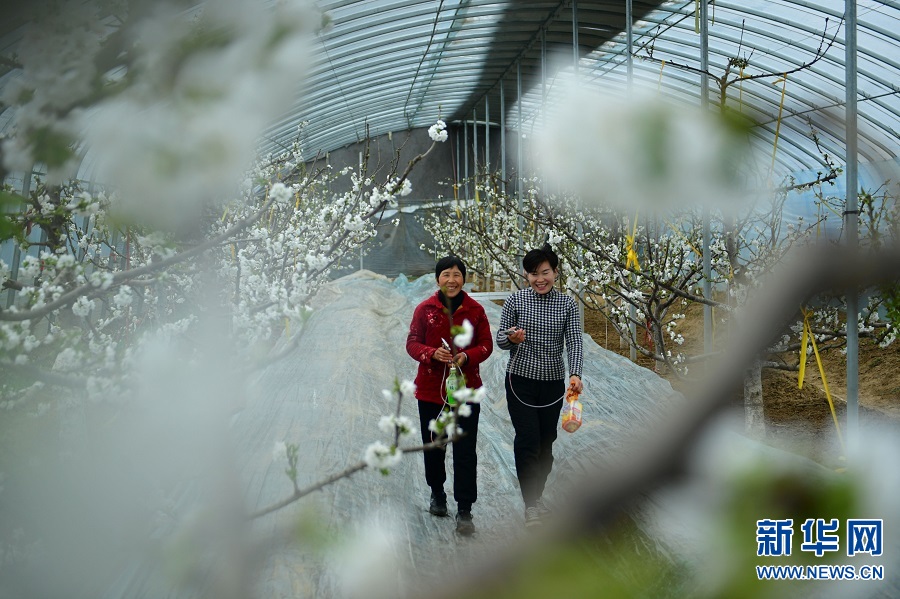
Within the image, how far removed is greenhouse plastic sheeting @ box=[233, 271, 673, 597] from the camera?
2.72 ft

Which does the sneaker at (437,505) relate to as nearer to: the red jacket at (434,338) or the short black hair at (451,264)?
the red jacket at (434,338)

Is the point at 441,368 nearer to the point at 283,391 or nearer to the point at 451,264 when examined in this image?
the point at 451,264

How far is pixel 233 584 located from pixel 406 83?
12754 mm

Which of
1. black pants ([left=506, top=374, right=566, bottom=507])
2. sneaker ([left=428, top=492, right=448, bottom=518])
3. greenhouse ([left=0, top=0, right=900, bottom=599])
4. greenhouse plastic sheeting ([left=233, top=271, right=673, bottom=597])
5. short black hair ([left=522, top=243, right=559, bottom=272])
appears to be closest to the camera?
greenhouse ([left=0, top=0, right=900, bottom=599])

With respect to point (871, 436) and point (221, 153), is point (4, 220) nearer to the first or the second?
point (221, 153)

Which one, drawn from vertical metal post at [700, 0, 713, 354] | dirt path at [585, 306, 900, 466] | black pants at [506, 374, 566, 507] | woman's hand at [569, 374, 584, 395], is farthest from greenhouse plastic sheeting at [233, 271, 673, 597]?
dirt path at [585, 306, 900, 466]

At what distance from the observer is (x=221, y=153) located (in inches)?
20.8

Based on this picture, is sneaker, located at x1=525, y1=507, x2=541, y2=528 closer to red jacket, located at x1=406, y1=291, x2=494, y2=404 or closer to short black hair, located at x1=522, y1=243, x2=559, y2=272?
red jacket, located at x1=406, y1=291, x2=494, y2=404

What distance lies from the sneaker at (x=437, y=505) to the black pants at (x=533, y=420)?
413 mm

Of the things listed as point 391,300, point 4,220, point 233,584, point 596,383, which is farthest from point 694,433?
point 596,383

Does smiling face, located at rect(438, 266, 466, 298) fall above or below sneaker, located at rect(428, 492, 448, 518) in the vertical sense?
above

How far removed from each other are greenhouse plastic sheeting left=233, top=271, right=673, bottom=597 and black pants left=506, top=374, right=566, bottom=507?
115 millimetres

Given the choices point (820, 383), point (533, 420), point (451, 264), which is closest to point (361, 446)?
point (451, 264)

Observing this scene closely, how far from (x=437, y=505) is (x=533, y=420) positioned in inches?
24.8
